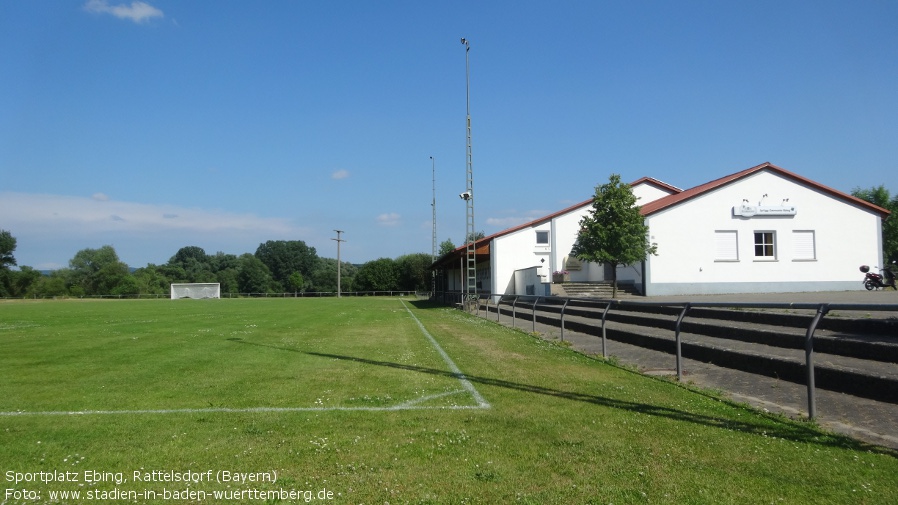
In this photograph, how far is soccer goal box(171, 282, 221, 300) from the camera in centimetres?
8956

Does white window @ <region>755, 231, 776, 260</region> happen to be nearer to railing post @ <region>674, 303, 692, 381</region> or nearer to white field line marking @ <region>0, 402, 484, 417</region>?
railing post @ <region>674, 303, 692, 381</region>

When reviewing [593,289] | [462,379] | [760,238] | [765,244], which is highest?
[760,238]

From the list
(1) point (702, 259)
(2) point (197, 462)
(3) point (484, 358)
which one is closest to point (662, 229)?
(1) point (702, 259)

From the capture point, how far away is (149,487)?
4.30 m

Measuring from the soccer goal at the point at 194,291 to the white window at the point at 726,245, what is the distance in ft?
248

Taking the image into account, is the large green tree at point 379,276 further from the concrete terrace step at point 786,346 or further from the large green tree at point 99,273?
the concrete terrace step at point 786,346

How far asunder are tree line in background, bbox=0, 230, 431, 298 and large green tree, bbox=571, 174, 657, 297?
64.4 m

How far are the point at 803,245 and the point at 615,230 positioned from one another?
1024 centimetres

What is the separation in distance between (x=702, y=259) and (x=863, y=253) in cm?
825

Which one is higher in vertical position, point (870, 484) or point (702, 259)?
point (702, 259)

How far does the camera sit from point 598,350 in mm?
13633

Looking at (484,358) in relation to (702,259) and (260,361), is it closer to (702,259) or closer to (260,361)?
(260,361)

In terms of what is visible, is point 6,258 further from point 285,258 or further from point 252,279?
point 285,258

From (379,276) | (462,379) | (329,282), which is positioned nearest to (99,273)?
(329,282)
